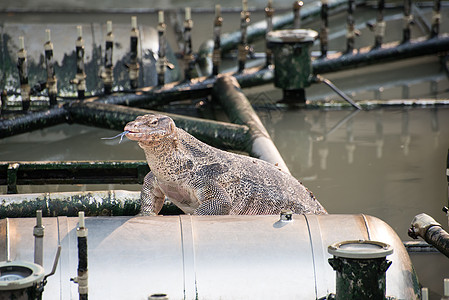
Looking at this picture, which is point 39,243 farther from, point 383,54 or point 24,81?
point 383,54

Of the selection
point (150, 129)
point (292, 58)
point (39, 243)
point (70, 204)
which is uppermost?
point (150, 129)

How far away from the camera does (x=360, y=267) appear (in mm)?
3799

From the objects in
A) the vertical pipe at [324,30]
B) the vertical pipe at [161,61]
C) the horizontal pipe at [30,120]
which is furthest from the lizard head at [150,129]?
the vertical pipe at [324,30]

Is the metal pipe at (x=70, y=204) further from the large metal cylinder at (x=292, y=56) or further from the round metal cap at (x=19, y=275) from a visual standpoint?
the large metal cylinder at (x=292, y=56)

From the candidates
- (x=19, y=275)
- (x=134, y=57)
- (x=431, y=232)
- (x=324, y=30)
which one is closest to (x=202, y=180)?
(x=431, y=232)

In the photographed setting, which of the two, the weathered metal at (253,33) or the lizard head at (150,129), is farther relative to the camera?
the weathered metal at (253,33)

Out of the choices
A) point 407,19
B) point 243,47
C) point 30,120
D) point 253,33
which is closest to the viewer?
point 30,120

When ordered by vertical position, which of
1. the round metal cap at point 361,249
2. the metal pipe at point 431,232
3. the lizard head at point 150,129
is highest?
the lizard head at point 150,129

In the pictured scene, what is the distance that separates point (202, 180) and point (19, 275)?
1742 mm

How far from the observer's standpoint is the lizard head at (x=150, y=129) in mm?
4727

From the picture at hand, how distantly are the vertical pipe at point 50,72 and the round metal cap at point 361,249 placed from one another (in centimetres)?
573

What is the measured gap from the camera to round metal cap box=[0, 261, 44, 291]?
3332 millimetres

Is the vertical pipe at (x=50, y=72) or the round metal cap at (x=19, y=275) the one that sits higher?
the round metal cap at (x=19, y=275)

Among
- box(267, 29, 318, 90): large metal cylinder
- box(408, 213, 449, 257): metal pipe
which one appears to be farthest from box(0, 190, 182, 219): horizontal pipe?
box(267, 29, 318, 90): large metal cylinder
